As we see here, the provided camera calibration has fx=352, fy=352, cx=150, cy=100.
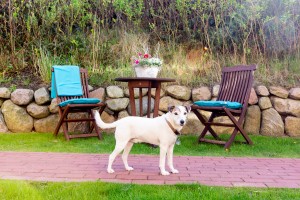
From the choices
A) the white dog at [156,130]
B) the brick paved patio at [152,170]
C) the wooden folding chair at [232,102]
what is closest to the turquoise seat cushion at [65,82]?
the brick paved patio at [152,170]

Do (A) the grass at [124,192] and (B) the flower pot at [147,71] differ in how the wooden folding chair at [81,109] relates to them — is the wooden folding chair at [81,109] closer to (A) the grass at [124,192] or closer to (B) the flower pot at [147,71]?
(B) the flower pot at [147,71]

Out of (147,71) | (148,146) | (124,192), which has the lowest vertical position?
(148,146)

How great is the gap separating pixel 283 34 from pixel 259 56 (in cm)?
78

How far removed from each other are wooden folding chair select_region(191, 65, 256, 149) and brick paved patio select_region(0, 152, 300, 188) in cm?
77

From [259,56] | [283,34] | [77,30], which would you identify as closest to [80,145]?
[77,30]

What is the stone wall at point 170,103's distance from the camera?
604 centimetres

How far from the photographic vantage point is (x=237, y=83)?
5.36 m

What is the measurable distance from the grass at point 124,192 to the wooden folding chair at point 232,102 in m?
2.03

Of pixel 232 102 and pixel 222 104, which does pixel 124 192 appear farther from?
pixel 232 102

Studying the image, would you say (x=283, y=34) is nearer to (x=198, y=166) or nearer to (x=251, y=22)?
(x=251, y=22)

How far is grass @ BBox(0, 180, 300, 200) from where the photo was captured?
2605mm

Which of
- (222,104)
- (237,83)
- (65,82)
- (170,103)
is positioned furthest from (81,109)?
(237,83)

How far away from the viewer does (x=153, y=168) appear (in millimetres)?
3660

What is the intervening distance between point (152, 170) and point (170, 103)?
2748mm
